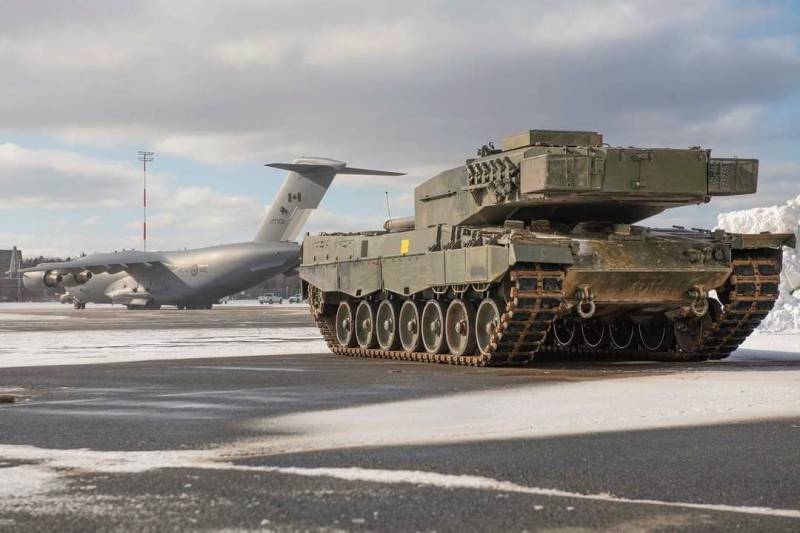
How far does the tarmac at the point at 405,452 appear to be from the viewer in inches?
237

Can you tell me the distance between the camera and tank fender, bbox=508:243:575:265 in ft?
58.4

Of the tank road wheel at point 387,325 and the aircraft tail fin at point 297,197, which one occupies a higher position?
the aircraft tail fin at point 297,197

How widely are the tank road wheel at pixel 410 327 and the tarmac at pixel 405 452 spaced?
201 inches

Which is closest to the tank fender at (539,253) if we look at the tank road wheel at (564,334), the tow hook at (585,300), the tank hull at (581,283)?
the tank hull at (581,283)

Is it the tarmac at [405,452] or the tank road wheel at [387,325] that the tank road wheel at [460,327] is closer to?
the tank road wheel at [387,325]

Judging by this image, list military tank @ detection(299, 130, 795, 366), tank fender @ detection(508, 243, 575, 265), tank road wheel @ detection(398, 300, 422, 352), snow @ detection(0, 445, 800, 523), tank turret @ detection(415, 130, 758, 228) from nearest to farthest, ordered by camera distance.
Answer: snow @ detection(0, 445, 800, 523) < tank fender @ detection(508, 243, 575, 265) < military tank @ detection(299, 130, 795, 366) < tank turret @ detection(415, 130, 758, 228) < tank road wheel @ detection(398, 300, 422, 352)

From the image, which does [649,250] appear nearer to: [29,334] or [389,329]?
[389,329]

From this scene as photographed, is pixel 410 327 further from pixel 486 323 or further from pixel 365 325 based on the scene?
pixel 486 323

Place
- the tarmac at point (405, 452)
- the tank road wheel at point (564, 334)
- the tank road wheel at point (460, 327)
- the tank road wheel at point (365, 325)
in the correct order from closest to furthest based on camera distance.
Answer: the tarmac at point (405, 452) → the tank road wheel at point (460, 327) → the tank road wheel at point (365, 325) → the tank road wheel at point (564, 334)

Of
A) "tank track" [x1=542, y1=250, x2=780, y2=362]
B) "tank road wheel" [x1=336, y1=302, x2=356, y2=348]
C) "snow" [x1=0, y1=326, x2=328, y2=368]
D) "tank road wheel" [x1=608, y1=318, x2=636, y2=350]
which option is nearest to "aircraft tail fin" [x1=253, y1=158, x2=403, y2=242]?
"snow" [x1=0, y1=326, x2=328, y2=368]

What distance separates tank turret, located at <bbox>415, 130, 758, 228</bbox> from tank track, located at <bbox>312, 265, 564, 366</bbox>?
1.89 meters

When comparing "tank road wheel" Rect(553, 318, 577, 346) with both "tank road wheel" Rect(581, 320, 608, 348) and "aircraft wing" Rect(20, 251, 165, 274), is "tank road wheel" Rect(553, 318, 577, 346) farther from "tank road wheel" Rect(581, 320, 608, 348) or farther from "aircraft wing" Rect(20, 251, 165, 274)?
"aircraft wing" Rect(20, 251, 165, 274)

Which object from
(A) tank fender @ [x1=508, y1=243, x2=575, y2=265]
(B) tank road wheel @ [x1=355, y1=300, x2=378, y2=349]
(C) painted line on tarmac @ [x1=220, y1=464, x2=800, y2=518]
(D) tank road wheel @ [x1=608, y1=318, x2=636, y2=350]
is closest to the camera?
(C) painted line on tarmac @ [x1=220, y1=464, x2=800, y2=518]

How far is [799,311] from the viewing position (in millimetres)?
31750
